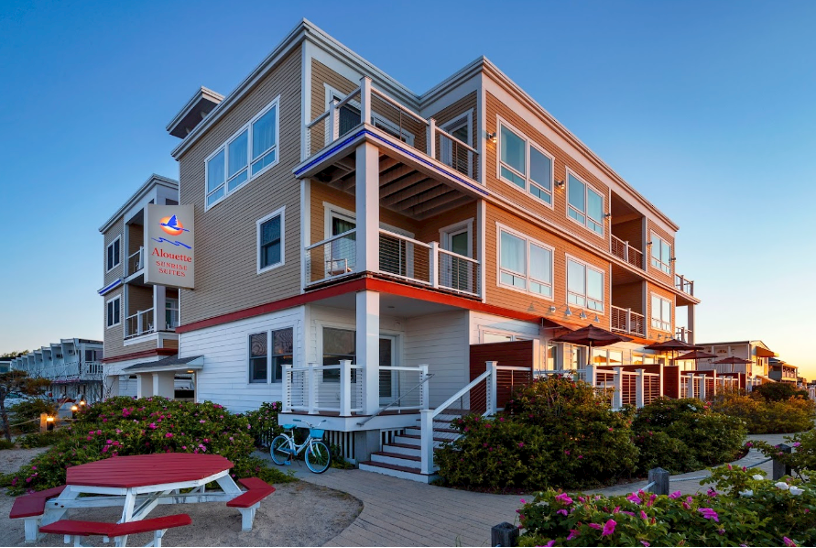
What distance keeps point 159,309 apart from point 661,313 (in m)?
25.0

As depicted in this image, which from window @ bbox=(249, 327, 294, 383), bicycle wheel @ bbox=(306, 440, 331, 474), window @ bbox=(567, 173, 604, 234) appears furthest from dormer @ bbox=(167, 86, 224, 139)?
bicycle wheel @ bbox=(306, 440, 331, 474)

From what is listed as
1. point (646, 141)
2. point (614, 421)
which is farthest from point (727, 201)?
point (614, 421)

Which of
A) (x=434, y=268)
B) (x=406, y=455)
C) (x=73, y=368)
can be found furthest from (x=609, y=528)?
(x=73, y=368)

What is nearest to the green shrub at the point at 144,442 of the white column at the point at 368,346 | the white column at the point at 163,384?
the white column at the point at 368,346

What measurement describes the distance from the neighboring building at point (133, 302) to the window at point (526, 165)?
15.8 meters

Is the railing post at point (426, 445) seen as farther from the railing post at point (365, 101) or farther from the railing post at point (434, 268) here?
the railing post at point (365, 101)

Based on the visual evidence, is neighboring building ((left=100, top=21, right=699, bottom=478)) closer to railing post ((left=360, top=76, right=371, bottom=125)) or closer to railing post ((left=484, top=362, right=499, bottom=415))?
railing post ((left=360, top=76, right=371, bottom=125))

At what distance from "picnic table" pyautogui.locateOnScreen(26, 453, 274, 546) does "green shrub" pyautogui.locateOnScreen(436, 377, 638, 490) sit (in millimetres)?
3821

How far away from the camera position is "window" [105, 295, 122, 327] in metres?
26.4

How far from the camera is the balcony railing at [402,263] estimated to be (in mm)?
12727

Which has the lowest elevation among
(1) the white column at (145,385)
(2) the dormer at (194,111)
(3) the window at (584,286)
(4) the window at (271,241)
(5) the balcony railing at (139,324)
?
(1) the white column at (145,385)

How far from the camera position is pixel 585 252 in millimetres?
19781

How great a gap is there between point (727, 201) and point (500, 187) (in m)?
11.6

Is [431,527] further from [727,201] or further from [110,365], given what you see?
[110,365]
